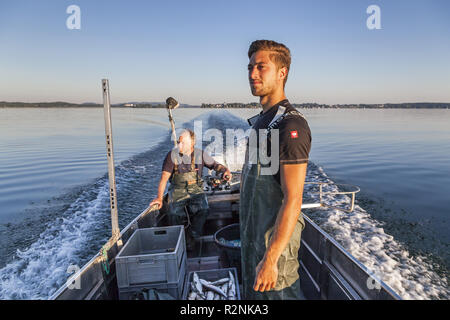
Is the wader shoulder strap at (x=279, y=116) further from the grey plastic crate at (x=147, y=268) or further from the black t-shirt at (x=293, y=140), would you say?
the grey plastic crate at (x=147, y=268)

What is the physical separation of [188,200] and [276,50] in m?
2.99

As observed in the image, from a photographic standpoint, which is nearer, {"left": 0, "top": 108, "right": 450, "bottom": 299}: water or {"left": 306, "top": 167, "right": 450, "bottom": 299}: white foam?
{"left": 306, "top": 167, "right": 450, "bottom": 299}: white foam

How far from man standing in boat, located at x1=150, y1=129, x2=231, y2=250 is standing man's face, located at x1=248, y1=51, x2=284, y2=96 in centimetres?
241

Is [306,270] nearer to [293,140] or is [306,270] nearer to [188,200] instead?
[188,200]

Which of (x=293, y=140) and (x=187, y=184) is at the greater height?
(x=293, y=140)

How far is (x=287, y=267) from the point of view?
5.81 ft

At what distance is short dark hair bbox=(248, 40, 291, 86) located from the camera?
1.72m

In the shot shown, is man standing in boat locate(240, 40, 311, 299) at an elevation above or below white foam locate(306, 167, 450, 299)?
above

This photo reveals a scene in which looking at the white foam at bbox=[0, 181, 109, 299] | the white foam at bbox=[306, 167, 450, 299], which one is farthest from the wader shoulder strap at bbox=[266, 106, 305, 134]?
the white foam at bbox=[0, 181, 109, 299]

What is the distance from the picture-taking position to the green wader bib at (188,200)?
4121 mm

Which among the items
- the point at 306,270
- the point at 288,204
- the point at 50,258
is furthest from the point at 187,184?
the point at 50,258

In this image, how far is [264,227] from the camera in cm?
176

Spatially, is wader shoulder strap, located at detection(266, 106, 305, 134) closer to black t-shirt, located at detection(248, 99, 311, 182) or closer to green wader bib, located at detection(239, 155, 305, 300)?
black t-shirt, located at detection(248, 99, 311, 182)

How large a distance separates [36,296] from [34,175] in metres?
9.84
